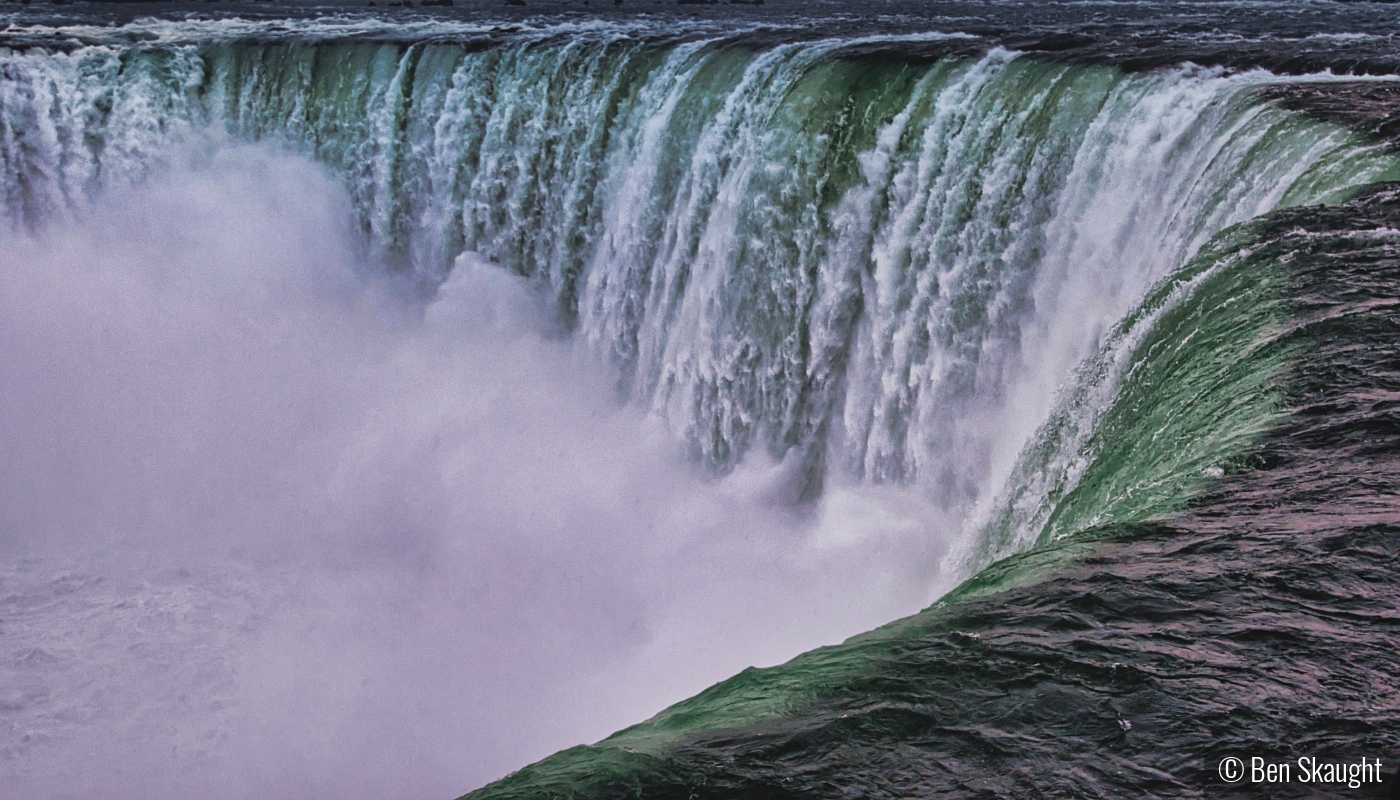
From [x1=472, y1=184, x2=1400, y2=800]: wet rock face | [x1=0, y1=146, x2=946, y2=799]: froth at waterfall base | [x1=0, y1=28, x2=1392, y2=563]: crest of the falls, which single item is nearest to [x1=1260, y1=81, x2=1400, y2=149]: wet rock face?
[x1=0, y1=28, x2=1392, y2=563]: crest of the falls

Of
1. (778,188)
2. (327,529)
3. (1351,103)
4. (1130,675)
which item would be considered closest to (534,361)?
(327,529)

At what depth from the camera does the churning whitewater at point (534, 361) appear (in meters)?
8.30

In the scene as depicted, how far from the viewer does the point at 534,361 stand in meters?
13.2

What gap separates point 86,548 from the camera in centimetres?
1108

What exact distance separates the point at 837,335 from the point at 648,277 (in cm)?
252

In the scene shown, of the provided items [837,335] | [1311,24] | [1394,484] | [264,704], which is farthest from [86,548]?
[1311,24]

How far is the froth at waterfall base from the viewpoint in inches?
344

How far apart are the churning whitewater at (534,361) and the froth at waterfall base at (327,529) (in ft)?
0.12

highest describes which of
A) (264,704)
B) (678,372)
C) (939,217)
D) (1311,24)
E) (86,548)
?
(1311,24)

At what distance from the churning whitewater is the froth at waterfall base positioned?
4 centimetres

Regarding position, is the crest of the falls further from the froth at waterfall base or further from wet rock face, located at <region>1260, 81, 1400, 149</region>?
the froth at waterfall base

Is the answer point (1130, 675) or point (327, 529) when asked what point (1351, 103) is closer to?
point (1130, 675)

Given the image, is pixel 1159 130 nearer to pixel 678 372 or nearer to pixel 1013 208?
pixel 1013 208

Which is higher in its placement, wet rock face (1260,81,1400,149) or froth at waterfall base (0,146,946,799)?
wet rock face (1260,81,1400,149)
